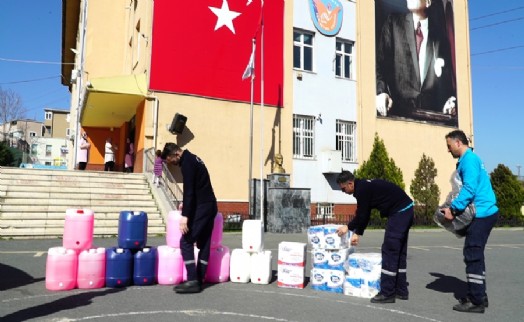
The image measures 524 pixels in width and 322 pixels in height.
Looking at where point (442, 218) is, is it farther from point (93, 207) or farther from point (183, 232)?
point (93, 207)

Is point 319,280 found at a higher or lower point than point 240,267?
lower

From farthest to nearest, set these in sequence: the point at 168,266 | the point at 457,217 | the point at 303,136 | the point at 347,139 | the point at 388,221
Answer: the point at 347,139 → the point at 303,136 → the point at 168,266 → the point at 388,221 → the point at 457,217

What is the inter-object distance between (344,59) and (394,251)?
1810 centimetres

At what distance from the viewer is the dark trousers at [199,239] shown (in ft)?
20.2

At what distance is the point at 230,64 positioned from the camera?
61.3 ft

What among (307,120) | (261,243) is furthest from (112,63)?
(261,243)

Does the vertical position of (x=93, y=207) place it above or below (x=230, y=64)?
below

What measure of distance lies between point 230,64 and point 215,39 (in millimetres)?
1204

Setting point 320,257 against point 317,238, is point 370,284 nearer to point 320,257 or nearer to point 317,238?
point 320,257

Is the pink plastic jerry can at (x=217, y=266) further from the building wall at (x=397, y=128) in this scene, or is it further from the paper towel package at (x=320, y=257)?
the building wall at (x=397, y=128)

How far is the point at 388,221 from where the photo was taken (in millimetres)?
5953

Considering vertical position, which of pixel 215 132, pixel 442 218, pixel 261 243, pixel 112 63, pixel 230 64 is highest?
pixel 112 63

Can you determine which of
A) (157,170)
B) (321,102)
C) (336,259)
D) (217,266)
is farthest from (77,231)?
(321,102)

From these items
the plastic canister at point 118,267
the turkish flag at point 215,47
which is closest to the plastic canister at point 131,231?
the plastic canister at point 118,267
